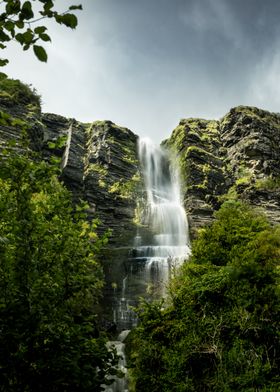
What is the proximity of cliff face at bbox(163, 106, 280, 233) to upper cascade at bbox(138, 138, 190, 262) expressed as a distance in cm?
193

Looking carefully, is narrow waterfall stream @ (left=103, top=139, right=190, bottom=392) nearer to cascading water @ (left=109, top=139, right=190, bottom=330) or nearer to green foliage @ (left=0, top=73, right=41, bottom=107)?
cascading water @ (left=109, top=139, right=190, bottom=330)

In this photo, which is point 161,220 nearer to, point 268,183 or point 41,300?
point 268,183

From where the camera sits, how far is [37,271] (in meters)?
4.31

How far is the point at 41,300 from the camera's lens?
420cm

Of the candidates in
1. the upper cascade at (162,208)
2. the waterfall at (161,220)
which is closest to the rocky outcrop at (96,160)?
the waterfall at (161,220)

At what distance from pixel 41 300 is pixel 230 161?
2304 inches

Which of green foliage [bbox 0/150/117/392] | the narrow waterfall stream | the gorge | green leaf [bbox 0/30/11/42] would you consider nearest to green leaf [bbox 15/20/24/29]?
green leaf [bbox 0/30/11/42]

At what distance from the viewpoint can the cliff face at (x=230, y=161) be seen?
161 feet

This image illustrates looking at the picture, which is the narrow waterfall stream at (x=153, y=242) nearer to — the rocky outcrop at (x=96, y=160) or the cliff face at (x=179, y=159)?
the cliff face at (x=179, y=159)

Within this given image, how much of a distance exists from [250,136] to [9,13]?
199ft

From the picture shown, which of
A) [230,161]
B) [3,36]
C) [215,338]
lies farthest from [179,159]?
[3,36]

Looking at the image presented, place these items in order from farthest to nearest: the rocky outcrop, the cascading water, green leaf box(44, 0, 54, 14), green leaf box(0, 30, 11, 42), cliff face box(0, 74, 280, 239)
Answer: cliff face box(0, 74, 280, 239)
the rocky outcrop
the cascading water
green leaf box(0, 30, 11, 42)
green leaf box(44, 0, 54, 14)

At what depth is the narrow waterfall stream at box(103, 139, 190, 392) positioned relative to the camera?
30.9 metres

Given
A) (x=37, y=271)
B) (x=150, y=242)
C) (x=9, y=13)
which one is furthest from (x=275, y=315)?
(x=150, y=242)
